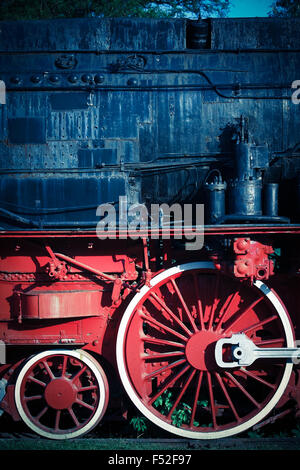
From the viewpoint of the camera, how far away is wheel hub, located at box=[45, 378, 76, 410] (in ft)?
9.43

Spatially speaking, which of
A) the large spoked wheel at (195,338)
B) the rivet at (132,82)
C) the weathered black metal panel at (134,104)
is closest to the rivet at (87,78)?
the weathered black metal panel at (134,104)

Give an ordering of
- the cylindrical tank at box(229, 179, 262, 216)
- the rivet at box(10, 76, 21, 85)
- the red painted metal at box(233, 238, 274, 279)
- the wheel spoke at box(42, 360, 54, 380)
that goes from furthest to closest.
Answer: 1. the rivet at box(10, 76, 21, 85)
2. the wheel spoke at box(42, 360, 54, 380)
3. the cylindrical tank at box(229, 179, 262, 216)
4. the red painted metal at box(233, 238, 274, 279)

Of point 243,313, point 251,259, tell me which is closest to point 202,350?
point 243,313

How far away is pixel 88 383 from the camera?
325cm

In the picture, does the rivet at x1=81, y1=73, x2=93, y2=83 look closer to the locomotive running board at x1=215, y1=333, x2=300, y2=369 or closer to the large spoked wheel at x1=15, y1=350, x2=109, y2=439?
the large spoked wheel at x1=15, y1=350, x2=109, y2=439

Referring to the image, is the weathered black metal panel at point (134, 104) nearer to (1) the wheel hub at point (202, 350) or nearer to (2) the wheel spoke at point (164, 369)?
(1) the wheel hub at point (202, 350)

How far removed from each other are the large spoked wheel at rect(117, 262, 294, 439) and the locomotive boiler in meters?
0.01

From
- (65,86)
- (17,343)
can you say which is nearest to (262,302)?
(17,343)

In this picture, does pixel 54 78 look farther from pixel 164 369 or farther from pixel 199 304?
pixel 164 369

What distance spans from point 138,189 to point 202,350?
5.05 feet

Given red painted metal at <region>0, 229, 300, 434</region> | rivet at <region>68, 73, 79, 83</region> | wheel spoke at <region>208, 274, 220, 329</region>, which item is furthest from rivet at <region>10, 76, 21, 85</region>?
wheel spoke at <region>208, 274, 220, 329</region>

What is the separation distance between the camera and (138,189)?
10.0ft

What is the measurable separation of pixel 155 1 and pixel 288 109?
9.68m

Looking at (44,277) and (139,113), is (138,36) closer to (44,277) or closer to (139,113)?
(139,113)
